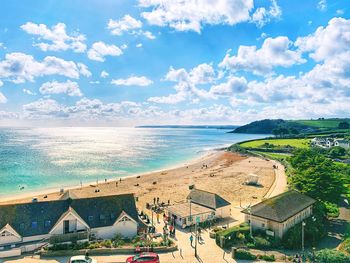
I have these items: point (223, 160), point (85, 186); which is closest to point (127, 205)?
point (85, 186)

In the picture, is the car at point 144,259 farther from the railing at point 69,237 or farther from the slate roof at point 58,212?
the slate roof at point 58,212

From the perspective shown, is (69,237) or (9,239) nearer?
(9,239)

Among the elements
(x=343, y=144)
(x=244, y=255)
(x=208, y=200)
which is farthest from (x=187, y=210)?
(x=343, y=144)

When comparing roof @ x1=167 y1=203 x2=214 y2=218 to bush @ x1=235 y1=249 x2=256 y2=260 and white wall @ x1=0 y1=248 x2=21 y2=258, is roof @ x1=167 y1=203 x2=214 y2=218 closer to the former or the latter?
bush @ x1=235 y1=249 x2=256 y2=260

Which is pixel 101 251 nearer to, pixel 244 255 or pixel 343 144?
pixel 244 255

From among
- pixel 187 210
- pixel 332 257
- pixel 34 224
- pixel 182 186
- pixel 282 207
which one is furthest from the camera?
pixel 182 186

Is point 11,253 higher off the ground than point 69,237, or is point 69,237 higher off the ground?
point 69,237

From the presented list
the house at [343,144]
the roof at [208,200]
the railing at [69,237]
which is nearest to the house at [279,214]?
the roof at [208,200]

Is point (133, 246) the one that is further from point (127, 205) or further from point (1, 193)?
point (1, 193)
